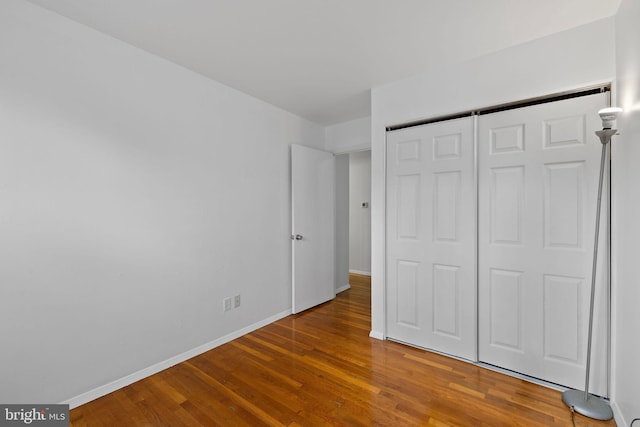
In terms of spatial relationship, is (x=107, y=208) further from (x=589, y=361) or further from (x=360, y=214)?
(x=360, y=214)

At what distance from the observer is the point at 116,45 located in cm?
210

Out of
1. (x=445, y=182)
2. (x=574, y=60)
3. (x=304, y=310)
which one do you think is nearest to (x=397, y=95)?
(x=445, y=182)

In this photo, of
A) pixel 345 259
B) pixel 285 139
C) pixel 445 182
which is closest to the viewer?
pixel 445 182

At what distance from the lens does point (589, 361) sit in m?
1.85

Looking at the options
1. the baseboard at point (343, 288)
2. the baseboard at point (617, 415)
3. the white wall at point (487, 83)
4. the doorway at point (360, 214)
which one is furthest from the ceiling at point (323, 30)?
the baseboard at point (343, 288)

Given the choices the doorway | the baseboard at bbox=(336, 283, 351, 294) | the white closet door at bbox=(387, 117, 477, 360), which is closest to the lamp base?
the white closet door at bbox=(387, 117, 477, 360)

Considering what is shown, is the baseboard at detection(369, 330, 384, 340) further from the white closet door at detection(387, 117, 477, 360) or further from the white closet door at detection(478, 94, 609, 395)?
the white closet door at detection(478, 94, 609, 395)

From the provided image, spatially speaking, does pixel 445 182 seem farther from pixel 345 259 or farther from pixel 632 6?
pixel 345 259

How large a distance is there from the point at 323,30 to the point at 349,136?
203 centimetres

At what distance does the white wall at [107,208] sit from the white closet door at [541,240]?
2278mm

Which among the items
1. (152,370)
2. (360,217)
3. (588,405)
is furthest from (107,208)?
(360,217)

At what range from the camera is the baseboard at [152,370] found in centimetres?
195

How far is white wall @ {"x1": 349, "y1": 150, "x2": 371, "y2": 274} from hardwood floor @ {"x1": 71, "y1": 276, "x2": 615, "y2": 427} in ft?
10.0

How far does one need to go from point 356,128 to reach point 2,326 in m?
3.66
